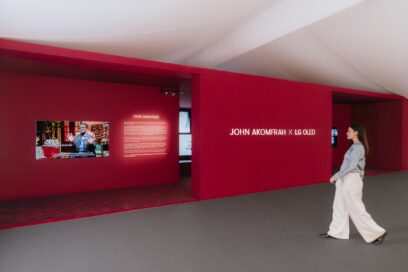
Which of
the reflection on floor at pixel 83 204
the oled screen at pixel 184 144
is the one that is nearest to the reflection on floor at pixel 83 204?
the reflection on floor at pixel 83 204

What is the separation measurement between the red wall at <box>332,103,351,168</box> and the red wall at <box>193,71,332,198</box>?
469cm

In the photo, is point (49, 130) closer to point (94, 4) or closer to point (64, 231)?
point (64, 231)

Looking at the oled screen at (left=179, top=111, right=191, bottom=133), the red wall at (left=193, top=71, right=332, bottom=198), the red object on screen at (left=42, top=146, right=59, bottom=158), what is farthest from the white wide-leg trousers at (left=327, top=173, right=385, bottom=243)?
the oled screen at (left=179, top=111, right=191, bottom=133)

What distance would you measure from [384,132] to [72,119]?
39.9 feet

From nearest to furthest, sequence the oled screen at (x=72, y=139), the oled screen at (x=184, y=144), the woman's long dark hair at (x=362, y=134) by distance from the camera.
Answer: the woman's long dark hair at (x=362, y=134) → the oled screen at (x=72, y=139) → the oled screen at (x=184, y=144)

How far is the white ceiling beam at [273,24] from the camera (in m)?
4.84

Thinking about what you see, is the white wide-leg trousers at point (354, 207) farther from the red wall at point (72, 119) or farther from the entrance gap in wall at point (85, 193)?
the red wall at point (72, 119)

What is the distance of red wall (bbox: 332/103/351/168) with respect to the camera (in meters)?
13.0

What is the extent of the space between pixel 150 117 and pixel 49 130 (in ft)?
8.96

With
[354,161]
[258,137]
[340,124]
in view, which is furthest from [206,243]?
[340,124]

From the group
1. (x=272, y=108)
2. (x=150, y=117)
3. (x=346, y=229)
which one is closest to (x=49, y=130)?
(x=150, y=117)

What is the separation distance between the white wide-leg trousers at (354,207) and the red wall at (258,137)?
10.5ft

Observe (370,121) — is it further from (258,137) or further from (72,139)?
(72,139)

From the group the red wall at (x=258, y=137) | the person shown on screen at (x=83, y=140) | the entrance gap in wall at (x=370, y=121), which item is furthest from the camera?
the entrance gap in wall at (x=370, y=121)
